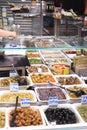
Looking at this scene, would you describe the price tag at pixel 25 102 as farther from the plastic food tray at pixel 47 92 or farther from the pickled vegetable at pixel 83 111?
the pickled vegetable at pixel 83 111

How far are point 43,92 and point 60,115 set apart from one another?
464mm

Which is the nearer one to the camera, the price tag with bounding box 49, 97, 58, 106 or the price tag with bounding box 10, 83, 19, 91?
the price tag with bounding box 49, 97, 58, 106

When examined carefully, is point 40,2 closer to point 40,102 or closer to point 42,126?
point 40,102

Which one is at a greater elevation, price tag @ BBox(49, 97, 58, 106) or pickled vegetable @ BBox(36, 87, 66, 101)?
price tag @ BBox(49, 97, 58, 106)

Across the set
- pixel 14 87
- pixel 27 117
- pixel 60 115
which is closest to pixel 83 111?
pixel 60 115

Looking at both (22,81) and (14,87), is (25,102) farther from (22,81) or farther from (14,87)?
(22,81)

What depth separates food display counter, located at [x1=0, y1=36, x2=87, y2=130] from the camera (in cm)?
211

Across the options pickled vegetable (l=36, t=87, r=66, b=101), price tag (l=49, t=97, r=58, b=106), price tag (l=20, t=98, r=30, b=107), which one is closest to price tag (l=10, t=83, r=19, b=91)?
pickled vegetable (l=36, t=87, r=66, b=101)

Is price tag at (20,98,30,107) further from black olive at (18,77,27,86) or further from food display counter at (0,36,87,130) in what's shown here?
black olive at (18,77,27,86)

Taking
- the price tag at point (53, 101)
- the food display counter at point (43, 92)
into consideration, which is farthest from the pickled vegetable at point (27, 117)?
the price tag at point (53, 101)

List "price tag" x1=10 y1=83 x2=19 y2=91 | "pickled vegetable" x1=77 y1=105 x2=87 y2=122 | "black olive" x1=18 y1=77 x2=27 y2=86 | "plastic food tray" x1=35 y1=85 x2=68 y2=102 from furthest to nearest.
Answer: "black olive" x1=18 y1=77 x2=27 y2=86 → "price tag" x1=10 y1=83 x2=19 y2=91 → "plastic food tray" x1=35 y1=85 x2=68 y2=102 → "pickled vegetable" x1=77 y1=105 x2=87 y2=122

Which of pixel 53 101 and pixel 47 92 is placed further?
pixel 47 92

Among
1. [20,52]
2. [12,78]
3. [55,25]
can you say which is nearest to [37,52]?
[20,52]

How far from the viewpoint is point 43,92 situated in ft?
8.54
